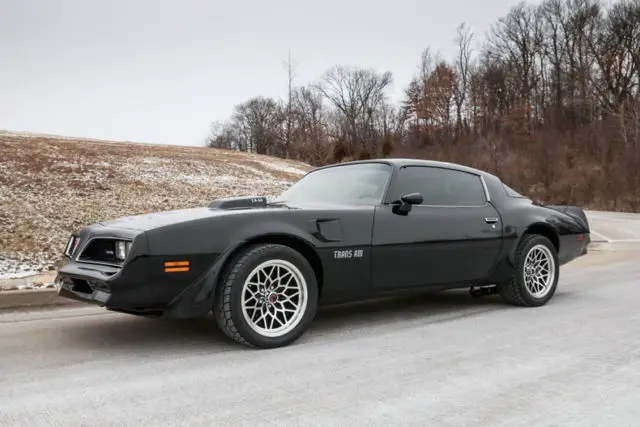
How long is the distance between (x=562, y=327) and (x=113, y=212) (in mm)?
10516

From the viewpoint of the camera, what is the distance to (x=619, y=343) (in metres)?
4.14

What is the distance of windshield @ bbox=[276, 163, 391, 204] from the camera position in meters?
4.89

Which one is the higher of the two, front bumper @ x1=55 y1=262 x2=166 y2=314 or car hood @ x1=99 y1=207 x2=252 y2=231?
car hood @ x1=99 y1=207 x2=252 y2=231

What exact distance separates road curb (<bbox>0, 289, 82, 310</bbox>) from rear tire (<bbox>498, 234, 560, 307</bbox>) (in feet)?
14.5

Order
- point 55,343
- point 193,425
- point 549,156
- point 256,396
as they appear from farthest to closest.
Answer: point 549,156 → point 55,343 → point 256,396 → point 193,425

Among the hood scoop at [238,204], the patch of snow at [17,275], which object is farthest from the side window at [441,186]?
the patch of snow at [17,275]

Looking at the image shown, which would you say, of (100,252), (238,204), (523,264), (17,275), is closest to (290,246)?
(238,204)

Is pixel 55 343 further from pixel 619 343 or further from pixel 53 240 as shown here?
pixel 53 240

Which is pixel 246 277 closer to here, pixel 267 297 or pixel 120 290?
pixel 267 297

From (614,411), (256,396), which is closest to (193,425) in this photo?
(256,396)

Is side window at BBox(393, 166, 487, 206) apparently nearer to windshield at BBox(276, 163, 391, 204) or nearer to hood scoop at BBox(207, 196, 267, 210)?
windshield at BBox(276, 163, 391, 204)

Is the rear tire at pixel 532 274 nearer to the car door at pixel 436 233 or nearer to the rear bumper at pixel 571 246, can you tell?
the rear bumper at pixel 571 246

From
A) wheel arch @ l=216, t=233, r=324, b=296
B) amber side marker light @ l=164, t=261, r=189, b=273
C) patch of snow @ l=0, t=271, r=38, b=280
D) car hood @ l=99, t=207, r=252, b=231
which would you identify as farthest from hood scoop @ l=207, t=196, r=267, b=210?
patch of snow @ l=0, t=271, r=38, b=280

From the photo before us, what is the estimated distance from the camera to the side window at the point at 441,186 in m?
5.09
